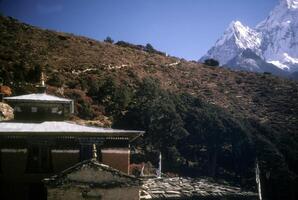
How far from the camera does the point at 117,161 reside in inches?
928

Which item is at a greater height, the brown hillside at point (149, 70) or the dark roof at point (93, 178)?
the brown hillside at point (149, 70)

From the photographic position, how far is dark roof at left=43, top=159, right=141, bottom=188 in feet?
65.9

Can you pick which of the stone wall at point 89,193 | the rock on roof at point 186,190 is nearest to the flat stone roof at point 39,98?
the rock on roof at point 186,190

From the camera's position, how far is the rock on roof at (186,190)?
26.1 m

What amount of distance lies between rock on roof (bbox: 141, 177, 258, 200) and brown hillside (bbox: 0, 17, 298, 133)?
35.0m

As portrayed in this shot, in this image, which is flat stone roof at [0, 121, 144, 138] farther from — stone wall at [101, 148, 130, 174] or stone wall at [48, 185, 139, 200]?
stone wall at [48, 185, 139, 200]

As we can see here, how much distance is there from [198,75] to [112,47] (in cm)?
2222

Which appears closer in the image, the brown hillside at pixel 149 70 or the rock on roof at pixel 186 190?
the rock on roof at pixel 186 190

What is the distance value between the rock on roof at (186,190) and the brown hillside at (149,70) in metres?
35.0

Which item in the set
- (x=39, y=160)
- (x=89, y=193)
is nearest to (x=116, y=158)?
(x=89, y=193)

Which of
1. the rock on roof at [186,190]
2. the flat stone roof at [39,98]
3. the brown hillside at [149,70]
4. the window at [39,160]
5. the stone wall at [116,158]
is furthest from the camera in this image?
the brown hillside at [149,70]

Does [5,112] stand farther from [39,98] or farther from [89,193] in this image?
[89,193]

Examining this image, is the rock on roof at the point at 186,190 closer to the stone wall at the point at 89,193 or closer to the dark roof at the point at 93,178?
the stone wall at the point at 89,193

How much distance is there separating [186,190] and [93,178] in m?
9.33
